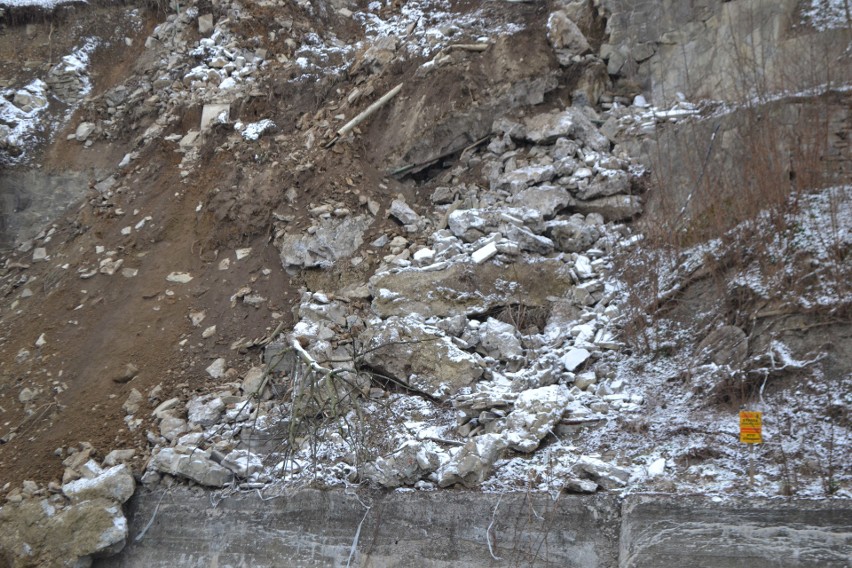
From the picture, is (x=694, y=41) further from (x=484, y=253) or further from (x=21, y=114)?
(x=21, y=114)

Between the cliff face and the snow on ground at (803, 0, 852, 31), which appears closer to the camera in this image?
the cliff face

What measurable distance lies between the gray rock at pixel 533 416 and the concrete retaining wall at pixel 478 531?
53 centimetres

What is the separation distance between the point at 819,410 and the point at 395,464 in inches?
110

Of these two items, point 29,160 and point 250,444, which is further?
point 29,160

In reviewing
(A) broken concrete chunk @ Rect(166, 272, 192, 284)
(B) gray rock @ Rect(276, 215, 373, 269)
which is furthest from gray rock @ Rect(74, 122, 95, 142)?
(B) gray rock @ Rect(276, 215, 373, 269)

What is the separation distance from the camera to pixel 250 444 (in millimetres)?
6090

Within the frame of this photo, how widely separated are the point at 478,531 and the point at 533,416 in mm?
933

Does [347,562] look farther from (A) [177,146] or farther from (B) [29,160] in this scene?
→ (B) [29,160]

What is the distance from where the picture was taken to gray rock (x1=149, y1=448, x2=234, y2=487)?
586 cm

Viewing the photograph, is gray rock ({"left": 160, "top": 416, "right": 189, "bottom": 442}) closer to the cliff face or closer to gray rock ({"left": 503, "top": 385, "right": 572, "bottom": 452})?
the cliff face

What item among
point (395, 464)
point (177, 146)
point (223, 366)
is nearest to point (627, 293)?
point (395, 464)

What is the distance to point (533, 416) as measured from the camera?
5.32 meters

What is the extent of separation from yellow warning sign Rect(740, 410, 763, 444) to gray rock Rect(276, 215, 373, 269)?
452 centimetres

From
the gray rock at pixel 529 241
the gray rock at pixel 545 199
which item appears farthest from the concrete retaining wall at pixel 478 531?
the gray rock at pixel 545 199
